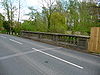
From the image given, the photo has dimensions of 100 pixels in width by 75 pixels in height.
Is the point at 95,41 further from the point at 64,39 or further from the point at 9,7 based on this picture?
the point at 9,7

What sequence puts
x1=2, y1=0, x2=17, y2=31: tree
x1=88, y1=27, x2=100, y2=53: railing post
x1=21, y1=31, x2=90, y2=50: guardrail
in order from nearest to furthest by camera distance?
x1=88, y1=27, x2=100, y2=53: railing post
x1=21, y1=31, x2=90, y2=50: guardrail
x1=2, y1=0, x2=17, y2=31: tree

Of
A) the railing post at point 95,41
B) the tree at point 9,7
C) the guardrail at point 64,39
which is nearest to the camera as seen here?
the railing post at point 95,41

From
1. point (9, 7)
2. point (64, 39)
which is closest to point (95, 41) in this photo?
point (64, 39)

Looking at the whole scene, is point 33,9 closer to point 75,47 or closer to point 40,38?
point 40,38

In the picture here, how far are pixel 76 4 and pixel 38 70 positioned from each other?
28.9m

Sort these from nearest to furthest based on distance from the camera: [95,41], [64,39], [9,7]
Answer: [95,41] → [64,39] → [9,7]

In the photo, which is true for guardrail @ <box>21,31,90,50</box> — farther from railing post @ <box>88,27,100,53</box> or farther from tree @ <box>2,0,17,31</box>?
tree @ <box>2,0,17,31</box>

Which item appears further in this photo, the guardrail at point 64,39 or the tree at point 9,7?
the tree at point 9,7

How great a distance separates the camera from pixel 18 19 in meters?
40.5

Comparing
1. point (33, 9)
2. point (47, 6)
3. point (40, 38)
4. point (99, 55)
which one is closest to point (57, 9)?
point (47, 6)

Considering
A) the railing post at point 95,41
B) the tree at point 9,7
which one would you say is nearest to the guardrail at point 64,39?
the railing post at point 95,41

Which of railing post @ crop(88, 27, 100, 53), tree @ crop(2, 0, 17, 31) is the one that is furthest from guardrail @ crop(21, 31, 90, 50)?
tree @ crop(2, 0, 17, 31)

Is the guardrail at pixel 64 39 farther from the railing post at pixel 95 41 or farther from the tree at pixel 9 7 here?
the tree at pixel 9 7

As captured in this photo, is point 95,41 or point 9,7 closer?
point 95,41
